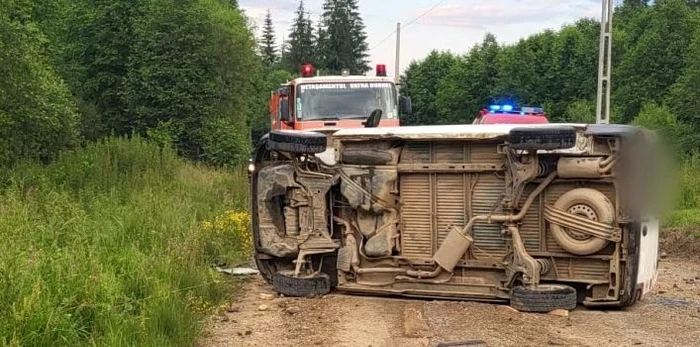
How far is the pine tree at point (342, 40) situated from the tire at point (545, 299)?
3302 inches

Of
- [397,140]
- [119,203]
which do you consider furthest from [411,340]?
[119,203]

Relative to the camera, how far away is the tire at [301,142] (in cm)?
793

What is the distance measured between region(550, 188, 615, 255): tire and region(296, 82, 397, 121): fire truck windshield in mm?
7518

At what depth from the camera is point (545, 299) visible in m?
7.20

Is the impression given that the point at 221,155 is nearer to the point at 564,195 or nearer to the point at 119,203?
the point at 119,203

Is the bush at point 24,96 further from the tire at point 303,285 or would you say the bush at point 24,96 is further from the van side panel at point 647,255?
the van side panel at point 647,255

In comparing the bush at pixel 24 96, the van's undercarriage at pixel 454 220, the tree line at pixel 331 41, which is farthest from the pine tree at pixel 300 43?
the van's undercarriage at pixel 454 220

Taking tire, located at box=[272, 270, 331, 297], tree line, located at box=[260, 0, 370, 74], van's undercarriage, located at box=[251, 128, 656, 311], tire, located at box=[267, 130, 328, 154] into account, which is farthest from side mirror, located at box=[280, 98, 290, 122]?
tree line, located at box=[260, 0, 370, 74]

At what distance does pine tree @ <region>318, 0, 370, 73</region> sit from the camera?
303 feet

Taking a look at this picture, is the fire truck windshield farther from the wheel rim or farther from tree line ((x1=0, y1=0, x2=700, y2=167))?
the wheel rim

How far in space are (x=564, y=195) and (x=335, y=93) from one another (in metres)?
7.90

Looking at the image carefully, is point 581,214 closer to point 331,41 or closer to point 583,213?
point 583,213

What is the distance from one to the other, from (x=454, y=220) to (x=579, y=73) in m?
58.5

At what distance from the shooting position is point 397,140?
800cm
